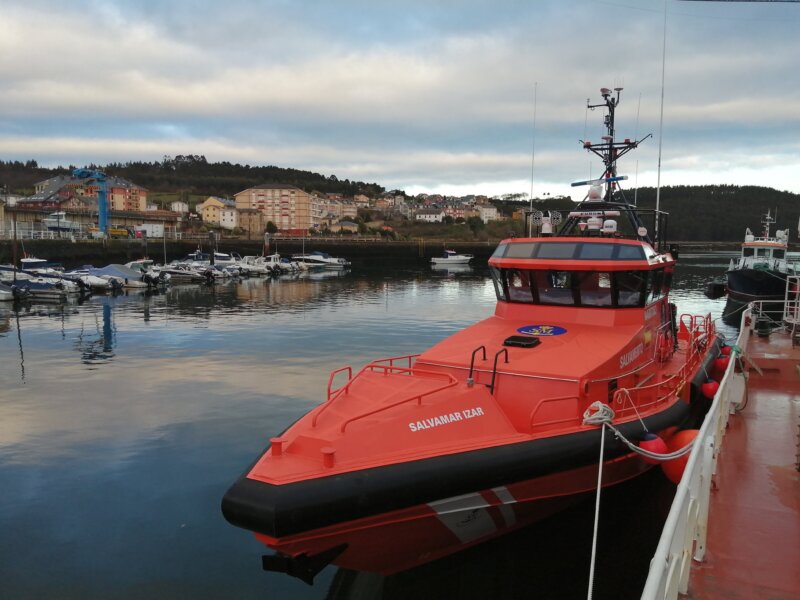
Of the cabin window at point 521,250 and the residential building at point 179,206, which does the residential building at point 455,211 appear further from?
the cabin window at point 521,250

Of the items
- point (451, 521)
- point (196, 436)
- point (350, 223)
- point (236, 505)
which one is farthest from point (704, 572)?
point (350, 223)

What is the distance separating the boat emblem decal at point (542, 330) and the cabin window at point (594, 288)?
0.69 metres

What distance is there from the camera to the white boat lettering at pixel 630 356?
7.54 metres

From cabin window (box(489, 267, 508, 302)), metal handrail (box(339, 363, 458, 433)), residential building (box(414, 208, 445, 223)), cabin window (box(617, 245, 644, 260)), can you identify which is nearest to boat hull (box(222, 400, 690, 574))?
metal handrail (box(339, 363, 458, 433))

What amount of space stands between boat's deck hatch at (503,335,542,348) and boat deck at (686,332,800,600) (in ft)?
8.46

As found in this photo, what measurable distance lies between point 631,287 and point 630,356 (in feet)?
3.75

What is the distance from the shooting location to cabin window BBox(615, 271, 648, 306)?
823cm

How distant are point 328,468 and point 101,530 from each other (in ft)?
16.3

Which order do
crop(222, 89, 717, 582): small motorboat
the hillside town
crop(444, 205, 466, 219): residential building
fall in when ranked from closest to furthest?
1. crop(222, 89, 717, 582): small motorboat
2. the hillside town
3. crop(444, 205, 466, 219): residential building

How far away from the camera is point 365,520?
17.4 ft

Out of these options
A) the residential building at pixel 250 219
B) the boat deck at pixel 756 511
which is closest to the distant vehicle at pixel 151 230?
the residential building at pixel 250 219

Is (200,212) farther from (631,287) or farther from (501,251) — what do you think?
(631,287)

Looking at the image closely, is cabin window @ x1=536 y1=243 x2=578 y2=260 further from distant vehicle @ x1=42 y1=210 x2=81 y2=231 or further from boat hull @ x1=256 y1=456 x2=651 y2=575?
distant vehicle @ x1=42 y1=210 x2=81 y2=231

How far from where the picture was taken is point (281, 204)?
14388cm
